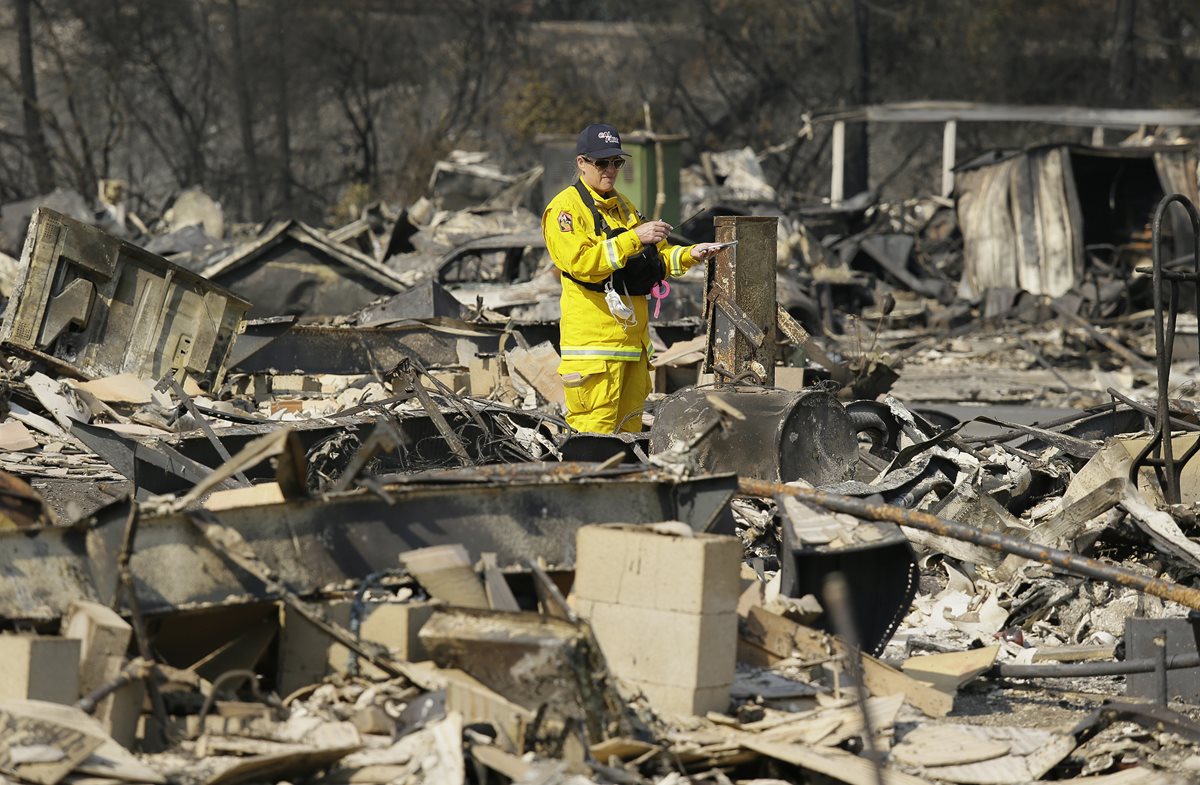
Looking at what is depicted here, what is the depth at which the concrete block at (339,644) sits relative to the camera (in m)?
3.99

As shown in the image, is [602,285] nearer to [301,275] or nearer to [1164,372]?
[1164,372]

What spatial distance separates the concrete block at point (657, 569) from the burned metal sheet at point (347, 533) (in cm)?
34

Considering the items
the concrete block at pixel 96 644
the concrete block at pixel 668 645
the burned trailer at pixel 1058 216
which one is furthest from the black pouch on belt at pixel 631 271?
the burned trailer at pixel 1058 216

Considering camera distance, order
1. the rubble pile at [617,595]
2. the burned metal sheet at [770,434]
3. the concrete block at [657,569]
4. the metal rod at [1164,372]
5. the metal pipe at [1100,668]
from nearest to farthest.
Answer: the rubble pile at [617,595]
the concrete block at [657,569]
the metal pipe at [1100,668]
the metal rod at [1164,372]
the burned metal sheet at [770,434]

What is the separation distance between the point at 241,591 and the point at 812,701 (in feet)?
5.09

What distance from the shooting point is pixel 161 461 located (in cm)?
649

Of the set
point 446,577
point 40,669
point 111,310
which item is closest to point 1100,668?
point 446,577

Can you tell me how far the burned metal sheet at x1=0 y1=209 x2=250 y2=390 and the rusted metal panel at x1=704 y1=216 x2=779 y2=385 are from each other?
337 centimetres

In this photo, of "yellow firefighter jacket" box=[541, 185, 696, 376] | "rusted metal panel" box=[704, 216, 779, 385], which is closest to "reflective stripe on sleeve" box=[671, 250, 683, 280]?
"yellow firefighter jacket" box=[541, 185, 696, 376]

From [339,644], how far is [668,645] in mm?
858

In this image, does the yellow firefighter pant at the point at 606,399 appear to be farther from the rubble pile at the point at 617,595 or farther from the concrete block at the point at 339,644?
the concrete block at the point at 339,644

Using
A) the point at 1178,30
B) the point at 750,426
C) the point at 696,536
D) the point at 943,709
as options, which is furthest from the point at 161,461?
the point at 1178,30

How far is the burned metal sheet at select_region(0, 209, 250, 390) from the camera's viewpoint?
8.54 meters

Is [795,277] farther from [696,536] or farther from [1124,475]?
[696,536]
